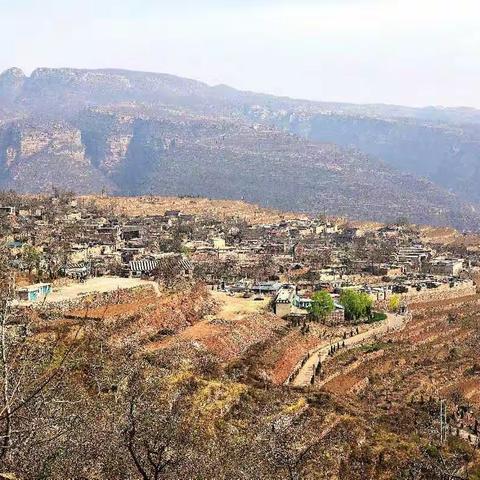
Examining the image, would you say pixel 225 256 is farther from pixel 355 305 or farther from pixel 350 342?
pixel 350 342

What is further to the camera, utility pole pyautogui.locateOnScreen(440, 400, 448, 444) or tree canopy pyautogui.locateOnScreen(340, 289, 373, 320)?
tree canopy pyautogui.locateOnScreen(340, 289, 373, 320)

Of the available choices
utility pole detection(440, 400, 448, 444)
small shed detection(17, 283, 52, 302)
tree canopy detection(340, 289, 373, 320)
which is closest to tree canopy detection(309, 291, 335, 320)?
tree canopy detection(340, 289, 373, 320)

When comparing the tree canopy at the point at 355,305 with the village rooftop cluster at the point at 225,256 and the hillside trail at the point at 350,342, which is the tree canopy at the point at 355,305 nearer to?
the village rooftop cluster at the point at 225,256

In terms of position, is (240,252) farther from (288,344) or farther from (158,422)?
(158,422)

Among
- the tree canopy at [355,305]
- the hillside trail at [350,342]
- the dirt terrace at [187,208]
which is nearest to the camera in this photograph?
the hillside trail at [350,342]

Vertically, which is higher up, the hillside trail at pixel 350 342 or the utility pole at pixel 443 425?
the utility pole at pixel 443 425

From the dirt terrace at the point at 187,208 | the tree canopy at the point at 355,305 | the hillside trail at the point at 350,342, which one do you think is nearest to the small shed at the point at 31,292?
the hillside trail at the point at 350,342

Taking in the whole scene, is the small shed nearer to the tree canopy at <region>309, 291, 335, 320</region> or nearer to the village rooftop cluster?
the village rooftop cluster

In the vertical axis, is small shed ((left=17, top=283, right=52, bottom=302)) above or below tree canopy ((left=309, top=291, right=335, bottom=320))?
above
